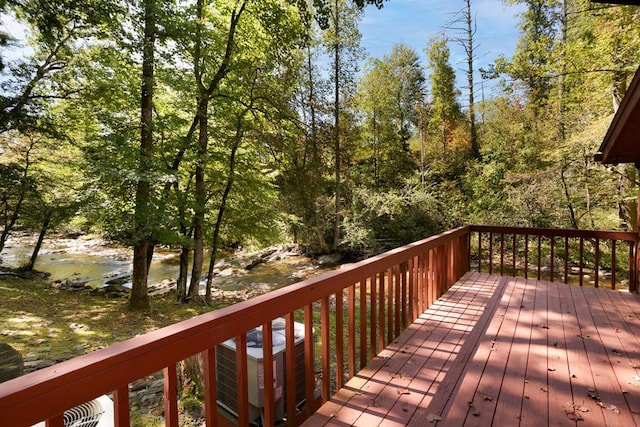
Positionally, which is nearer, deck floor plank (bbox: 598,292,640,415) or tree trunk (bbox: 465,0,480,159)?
deck floor plank (bbox: 598,292,640,415)

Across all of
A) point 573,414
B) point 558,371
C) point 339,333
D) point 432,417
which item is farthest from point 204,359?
point 558,371

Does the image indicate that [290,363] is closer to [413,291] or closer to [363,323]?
[363,323]

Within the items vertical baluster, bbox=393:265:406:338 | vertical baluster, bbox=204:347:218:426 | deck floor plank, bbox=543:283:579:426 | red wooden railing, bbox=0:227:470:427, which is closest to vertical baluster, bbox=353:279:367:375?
red wooden railing, bbox=0:227:470:427

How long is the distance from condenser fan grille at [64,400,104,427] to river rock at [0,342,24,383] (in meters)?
1.24

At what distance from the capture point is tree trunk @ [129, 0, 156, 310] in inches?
267

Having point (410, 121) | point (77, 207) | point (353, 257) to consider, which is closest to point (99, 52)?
point (77, 207)

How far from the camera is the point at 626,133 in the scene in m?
3.70

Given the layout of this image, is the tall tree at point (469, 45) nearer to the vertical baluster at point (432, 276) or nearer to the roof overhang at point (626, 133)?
the roof overhang at point (626, 133)

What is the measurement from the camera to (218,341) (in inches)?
54.1

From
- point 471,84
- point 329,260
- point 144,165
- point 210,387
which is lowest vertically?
point 329,260

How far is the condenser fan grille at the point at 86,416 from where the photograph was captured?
2.15 metres

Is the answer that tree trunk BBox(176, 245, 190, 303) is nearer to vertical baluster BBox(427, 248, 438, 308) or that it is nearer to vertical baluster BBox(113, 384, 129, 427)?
vertical baluster BBox(427, 248, 438, 308)

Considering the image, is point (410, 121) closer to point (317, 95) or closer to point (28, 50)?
point (317, 95)

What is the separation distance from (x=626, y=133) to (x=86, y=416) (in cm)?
551
